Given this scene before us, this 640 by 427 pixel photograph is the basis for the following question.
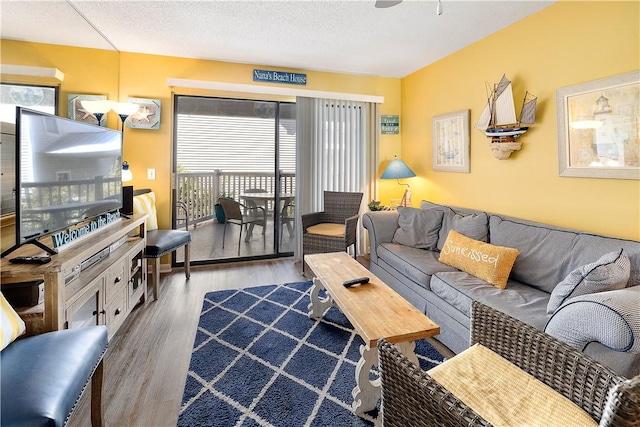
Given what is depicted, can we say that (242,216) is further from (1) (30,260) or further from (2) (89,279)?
(1) (30,260)

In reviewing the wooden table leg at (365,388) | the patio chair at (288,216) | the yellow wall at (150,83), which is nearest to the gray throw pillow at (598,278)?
the wooden table leg at (365,388)

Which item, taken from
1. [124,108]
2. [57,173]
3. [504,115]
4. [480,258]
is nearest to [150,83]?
[124,108]

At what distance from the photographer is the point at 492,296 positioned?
1902 millimetres

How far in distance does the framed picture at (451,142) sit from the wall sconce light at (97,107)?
11.7ft

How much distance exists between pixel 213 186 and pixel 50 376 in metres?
3.15

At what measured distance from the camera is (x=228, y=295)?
3.00 meters

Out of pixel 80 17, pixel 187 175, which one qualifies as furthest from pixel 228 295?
pixel 80 17

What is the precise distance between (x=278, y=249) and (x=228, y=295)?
4.53 feet

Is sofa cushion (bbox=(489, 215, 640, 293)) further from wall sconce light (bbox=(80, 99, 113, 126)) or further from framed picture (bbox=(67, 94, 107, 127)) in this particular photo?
wall sconce light (bbox=(80, 99, 113, 126))

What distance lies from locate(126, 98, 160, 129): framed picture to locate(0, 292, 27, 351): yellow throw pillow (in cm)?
274

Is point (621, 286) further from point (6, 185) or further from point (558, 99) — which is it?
point (6, 185)

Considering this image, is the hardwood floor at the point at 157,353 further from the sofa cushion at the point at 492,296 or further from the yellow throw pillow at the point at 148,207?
the sofa cushion at the point at 492,296

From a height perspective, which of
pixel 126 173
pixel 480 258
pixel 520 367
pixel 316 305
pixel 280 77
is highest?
pixel 280 77

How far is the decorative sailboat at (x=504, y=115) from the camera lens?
2557 mm
